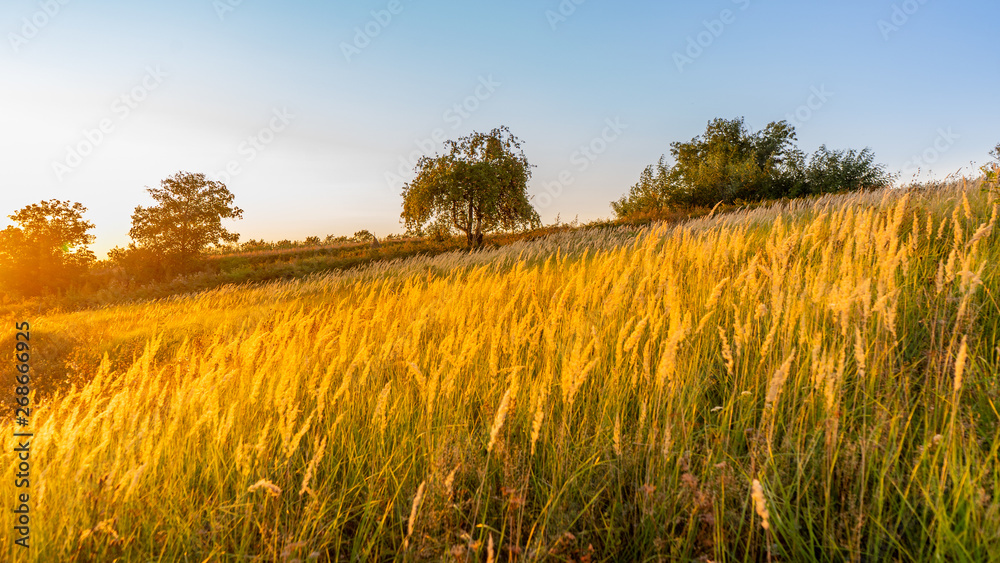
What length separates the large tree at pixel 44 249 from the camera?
24219 mm

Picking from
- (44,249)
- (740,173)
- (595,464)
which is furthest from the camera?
(740,173)

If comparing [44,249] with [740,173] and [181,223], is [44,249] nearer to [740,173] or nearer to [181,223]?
[181,223]

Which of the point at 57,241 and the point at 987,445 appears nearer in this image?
the point at 987,445

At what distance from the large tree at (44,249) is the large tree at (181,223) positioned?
318 centimetres

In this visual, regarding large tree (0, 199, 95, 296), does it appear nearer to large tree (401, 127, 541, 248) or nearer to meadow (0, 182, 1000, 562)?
large tree (401, 127, 541, 248)

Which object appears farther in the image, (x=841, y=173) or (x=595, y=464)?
(x=841, y=173)

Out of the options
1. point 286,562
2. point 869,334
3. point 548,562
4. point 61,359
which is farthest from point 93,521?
point 61,359

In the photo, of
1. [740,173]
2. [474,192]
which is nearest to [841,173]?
[740,173]

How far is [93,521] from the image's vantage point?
1881 mm

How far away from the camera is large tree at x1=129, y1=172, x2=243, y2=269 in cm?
2645

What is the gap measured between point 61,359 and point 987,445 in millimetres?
11152

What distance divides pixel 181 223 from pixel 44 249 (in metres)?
6.84

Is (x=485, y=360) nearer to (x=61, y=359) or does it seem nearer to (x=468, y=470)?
(x=468, y=470)

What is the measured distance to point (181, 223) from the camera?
88.4 ft
